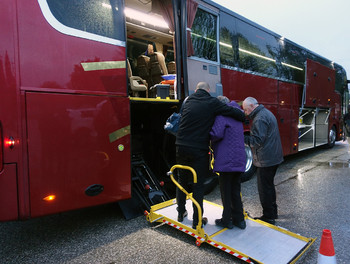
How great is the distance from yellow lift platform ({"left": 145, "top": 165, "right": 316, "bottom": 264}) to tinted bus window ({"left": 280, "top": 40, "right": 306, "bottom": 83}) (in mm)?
5219

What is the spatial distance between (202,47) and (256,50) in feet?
6.84

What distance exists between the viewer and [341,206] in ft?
14.9

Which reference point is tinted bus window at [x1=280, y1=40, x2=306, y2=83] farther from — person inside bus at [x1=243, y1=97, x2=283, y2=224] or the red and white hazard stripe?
the red and white hazard stripe

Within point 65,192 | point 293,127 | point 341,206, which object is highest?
point 293,127

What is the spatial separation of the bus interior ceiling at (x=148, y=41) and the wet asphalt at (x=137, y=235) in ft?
7.87

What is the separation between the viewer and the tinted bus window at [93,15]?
10.4 ft

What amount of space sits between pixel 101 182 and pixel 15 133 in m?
1.13

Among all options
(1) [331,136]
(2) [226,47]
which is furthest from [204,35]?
(1) [331,136]

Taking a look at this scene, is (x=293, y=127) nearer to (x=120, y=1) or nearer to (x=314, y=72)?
(x=314, y=72)

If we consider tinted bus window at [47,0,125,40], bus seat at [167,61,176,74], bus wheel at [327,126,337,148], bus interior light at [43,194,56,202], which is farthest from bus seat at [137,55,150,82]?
bus wheel at [327,126,337,148]

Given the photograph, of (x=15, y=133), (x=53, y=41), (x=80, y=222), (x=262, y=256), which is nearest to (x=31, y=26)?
(x=53, y=41)

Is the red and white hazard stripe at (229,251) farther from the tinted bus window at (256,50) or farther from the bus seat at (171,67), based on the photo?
the bus seat at (171,67)

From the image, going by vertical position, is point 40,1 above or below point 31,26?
above

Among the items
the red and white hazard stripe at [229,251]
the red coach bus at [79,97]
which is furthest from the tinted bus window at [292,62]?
the red and white hazard stripe at [229,251]
